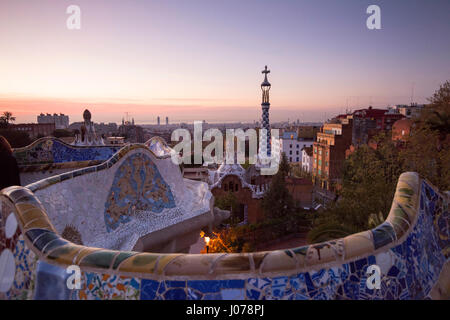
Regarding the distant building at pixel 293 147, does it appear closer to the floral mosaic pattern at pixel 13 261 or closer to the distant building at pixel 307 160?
the distant building at pixel 307 160

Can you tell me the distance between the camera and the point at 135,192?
5078 millimetres

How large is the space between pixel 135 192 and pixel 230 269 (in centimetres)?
383

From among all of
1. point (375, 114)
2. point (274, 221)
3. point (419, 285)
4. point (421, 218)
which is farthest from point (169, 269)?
point (375, 114)

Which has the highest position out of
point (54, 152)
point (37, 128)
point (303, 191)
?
point (37, 128)

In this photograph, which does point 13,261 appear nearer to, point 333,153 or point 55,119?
point 333,153

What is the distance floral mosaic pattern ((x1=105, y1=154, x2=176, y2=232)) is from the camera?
462 centimetres

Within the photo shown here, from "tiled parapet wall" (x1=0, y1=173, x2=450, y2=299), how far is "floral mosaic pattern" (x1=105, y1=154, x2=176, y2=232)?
2619mm

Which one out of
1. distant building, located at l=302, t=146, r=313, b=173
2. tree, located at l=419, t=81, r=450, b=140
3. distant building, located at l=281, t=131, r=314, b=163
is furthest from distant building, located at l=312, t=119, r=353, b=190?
tree, located at l=419, t=81, r=450, b=140

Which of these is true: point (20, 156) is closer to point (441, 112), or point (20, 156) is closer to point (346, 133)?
point (441, 112)

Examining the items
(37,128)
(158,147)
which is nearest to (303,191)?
(158,147)

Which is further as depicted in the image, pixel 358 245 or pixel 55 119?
pixel 55 119

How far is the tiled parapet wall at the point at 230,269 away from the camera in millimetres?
1519

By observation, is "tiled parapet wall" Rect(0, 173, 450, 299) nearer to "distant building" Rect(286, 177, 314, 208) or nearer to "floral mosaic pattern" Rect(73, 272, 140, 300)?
"floral mosaic pattern" Rect(73, 272, 140, 300)
